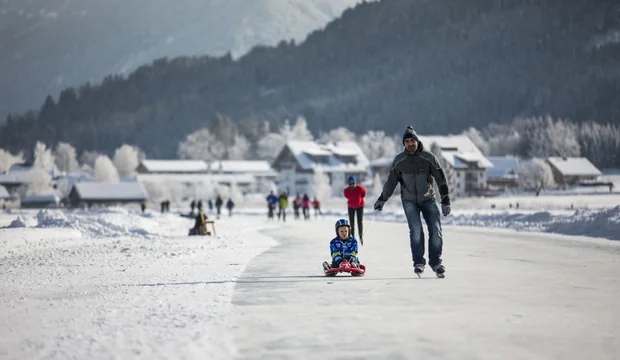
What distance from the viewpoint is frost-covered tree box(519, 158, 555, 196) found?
11069cm

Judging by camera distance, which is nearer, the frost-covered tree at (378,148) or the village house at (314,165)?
the village house at (314,165)

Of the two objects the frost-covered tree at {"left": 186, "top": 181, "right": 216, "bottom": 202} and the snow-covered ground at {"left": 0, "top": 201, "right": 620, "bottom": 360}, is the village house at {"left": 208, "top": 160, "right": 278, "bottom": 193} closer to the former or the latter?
the frost-covered tree at {"left": 186, "top": 181, "right": 216, "bottom": 202}

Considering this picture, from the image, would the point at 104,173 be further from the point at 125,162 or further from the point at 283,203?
the point at 283,203

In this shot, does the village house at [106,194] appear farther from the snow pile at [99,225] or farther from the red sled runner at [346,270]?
the red sled runner at [346,270]

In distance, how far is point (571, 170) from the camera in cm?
11156

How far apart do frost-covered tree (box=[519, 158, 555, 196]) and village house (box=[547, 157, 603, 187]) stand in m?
1.00

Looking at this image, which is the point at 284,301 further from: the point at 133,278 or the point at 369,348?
the point at 133,278

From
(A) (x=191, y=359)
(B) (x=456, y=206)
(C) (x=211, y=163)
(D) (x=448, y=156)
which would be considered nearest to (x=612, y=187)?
(B) (x=456, y=206)

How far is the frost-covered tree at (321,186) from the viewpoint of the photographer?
11161cm

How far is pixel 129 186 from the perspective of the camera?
10894 centimetres

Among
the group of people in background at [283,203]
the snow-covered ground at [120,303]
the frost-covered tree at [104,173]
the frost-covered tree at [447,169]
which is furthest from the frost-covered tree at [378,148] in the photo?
the snow-covered ground at [120,303]

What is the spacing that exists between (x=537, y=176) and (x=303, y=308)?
112814 millimetres

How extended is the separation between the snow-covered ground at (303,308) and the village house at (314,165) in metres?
114

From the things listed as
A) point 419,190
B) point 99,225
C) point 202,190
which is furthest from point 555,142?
point 419,190
